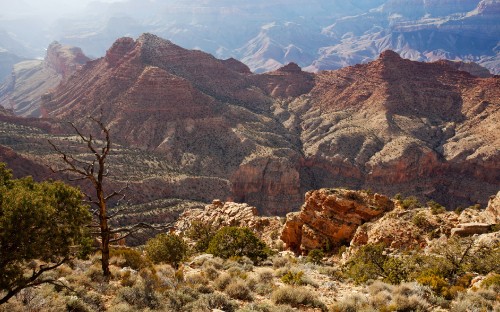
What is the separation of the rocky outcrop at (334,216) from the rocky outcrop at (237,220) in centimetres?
443

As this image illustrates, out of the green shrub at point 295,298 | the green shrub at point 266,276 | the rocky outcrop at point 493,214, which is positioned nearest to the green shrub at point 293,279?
the green shrub at point 266,276

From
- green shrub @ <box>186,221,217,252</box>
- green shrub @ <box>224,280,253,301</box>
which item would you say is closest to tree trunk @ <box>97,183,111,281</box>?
green shrub @ <box>224,280,253,301</box>

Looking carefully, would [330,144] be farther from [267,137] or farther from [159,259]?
[159,259]

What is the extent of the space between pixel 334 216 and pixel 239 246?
10.3 meters

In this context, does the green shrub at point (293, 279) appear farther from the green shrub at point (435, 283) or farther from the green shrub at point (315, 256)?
the green shrub at point (315, 256)

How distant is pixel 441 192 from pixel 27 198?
7982 cm

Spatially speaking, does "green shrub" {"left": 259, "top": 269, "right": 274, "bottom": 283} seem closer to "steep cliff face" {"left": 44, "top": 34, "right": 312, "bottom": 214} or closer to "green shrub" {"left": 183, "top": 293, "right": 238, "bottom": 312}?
"green shrub" {"left": 183, "top": 293, "right": 238, "bottom": 312}

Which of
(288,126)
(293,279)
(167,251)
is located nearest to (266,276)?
(293,279)

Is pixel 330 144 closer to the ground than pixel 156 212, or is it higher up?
higher up

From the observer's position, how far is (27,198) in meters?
11.0

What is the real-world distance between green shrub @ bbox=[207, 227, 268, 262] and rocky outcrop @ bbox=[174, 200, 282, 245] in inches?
396

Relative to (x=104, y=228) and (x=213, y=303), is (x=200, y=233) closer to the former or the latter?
(x=104, y=228)

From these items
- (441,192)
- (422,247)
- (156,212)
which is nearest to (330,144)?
(441,192)

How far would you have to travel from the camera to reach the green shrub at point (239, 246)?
2530cm
